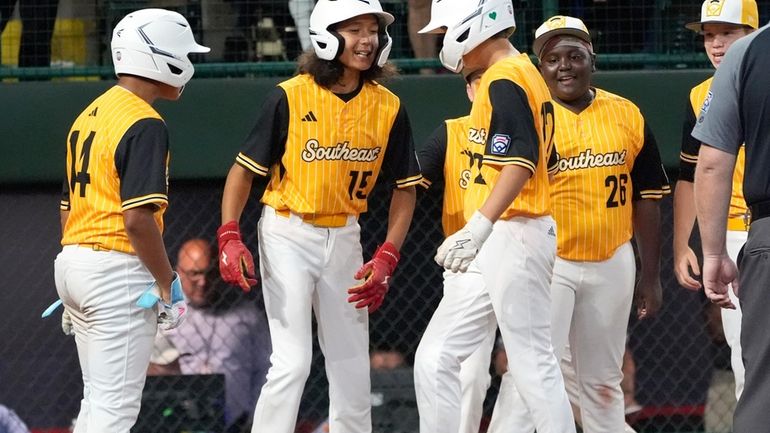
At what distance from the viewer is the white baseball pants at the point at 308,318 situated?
4.66m

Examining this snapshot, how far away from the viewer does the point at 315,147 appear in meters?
4.82

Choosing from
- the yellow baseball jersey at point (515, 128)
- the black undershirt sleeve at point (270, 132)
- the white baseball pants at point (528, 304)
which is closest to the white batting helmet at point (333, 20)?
the black undershirt sleeve at point (270, 132)

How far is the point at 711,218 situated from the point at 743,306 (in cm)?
26

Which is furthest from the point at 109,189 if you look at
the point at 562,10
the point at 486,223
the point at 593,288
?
the point at 562,10

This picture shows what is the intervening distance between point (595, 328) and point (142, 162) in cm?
185

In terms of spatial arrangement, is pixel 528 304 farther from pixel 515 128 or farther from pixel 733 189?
pixel 733 189

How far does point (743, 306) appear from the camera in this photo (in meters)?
3.53

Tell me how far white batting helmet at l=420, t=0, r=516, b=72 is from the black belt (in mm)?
1282

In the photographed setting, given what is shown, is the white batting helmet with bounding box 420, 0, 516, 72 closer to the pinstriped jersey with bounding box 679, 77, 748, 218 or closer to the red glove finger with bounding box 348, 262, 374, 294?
the red glove finger with bounding box 348, 262, 374, 294

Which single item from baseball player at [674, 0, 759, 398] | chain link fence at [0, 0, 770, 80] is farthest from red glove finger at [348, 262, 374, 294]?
chain link fence at [0, 0, 770, 80]

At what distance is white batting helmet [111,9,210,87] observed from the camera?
454 cm

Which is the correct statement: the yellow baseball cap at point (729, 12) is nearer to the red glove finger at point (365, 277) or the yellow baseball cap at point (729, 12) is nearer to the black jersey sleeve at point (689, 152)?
the black jersey sleeve at point (689, 152)

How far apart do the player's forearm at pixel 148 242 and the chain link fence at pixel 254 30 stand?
2508 mm

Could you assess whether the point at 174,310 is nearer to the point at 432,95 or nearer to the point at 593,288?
the point at 593,288
